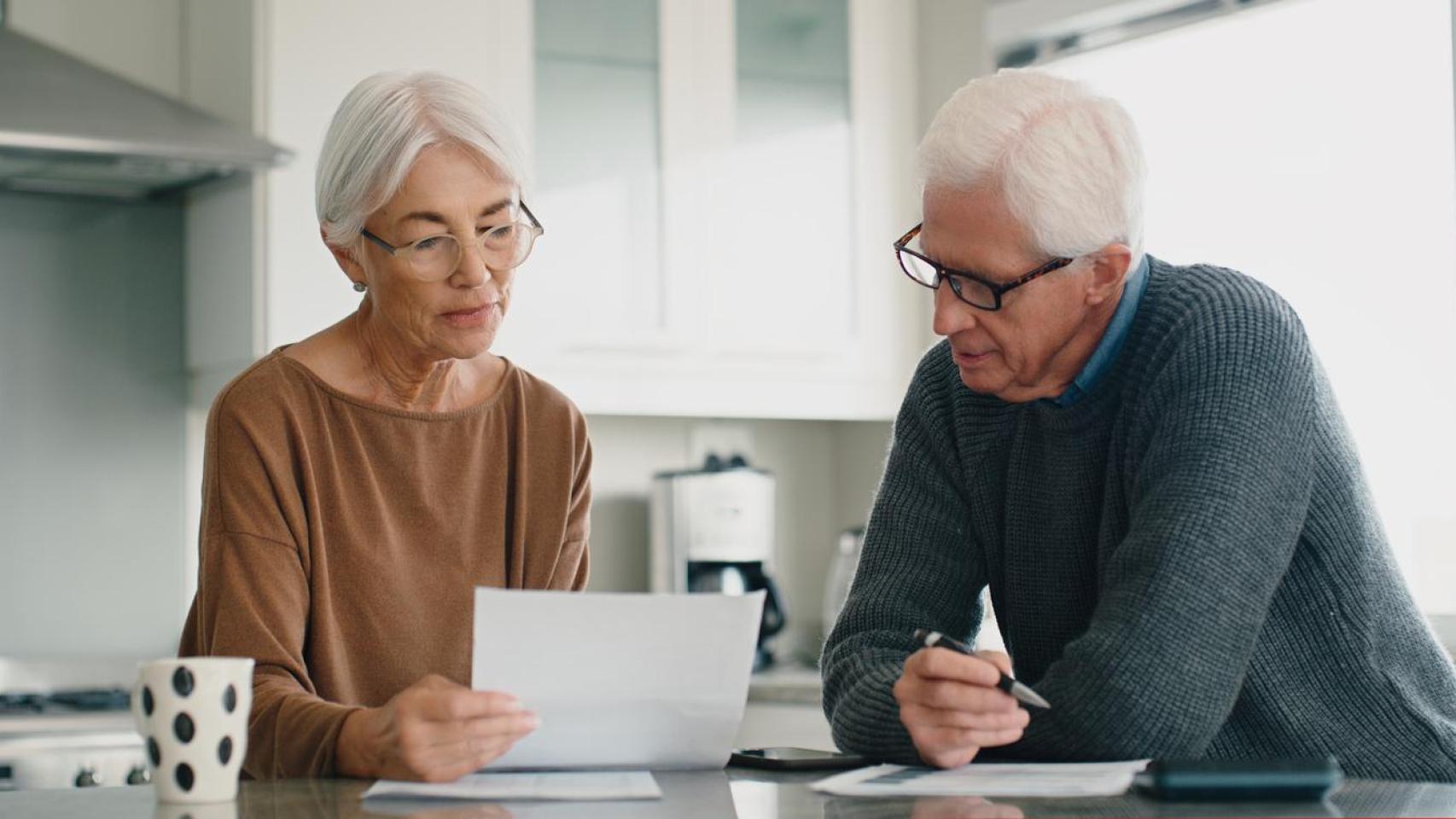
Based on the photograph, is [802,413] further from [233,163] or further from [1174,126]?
[233,163]

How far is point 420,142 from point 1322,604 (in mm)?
899

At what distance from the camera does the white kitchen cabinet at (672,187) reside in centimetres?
315

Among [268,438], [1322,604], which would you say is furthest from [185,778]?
[1322,604]

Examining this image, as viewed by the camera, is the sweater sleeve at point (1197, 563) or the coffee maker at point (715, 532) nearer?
the sweater sleeve at point (1197, 563)

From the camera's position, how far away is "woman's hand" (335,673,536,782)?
1.22m

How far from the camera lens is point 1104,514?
5.18ft

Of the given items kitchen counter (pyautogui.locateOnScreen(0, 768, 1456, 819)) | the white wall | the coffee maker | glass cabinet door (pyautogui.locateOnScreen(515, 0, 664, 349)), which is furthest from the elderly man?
the white wall

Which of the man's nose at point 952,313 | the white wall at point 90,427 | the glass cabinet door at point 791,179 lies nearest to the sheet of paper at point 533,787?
the man's nose at point 952,313

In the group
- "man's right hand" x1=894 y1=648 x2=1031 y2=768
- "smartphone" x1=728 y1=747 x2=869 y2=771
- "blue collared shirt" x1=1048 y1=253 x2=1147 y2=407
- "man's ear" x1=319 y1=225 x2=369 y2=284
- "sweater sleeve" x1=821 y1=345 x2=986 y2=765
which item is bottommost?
"smartphone" x1=728 y1=747 x2=869 y2=771

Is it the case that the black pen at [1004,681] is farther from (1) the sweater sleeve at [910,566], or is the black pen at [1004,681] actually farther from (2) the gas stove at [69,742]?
(2) the gas stove at [69,742]

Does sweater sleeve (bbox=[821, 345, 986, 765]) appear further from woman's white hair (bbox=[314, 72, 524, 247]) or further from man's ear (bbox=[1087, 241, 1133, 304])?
woman's white hair (bbox=[314, 72, 524, 247])

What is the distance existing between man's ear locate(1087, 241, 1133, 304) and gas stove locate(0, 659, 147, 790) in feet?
5.72

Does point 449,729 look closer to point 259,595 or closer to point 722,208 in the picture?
point 259,595

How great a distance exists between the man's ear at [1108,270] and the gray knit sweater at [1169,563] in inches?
1.6
